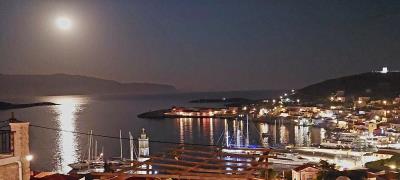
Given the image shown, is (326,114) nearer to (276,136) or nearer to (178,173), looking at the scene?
(276,136)

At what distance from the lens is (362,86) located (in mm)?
74938

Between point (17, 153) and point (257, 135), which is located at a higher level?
point (17, 153)

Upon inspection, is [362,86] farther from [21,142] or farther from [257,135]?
[21,142]

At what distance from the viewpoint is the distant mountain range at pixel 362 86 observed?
67.8 m

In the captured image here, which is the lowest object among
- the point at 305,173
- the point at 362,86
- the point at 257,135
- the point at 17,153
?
the point at 257,135

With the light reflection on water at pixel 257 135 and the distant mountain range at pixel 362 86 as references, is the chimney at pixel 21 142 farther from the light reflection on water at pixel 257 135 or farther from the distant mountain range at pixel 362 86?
the distant mountain range at pixel 362 86

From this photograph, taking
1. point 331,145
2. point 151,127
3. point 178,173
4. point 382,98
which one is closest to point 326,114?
point 382,98

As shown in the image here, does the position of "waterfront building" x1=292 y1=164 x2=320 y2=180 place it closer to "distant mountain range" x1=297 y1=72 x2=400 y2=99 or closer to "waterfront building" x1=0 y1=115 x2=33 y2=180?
"waterfront building" x1=0 y1=115 x2=33 y2=180

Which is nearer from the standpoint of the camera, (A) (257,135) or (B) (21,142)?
(B) (21,142)

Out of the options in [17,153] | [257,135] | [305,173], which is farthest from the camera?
[257,135]

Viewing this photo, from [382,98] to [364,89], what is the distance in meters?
12.3

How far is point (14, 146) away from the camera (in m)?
3.79

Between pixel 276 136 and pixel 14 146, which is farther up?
pixel 14 146

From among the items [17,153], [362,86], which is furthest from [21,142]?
[362,86]
